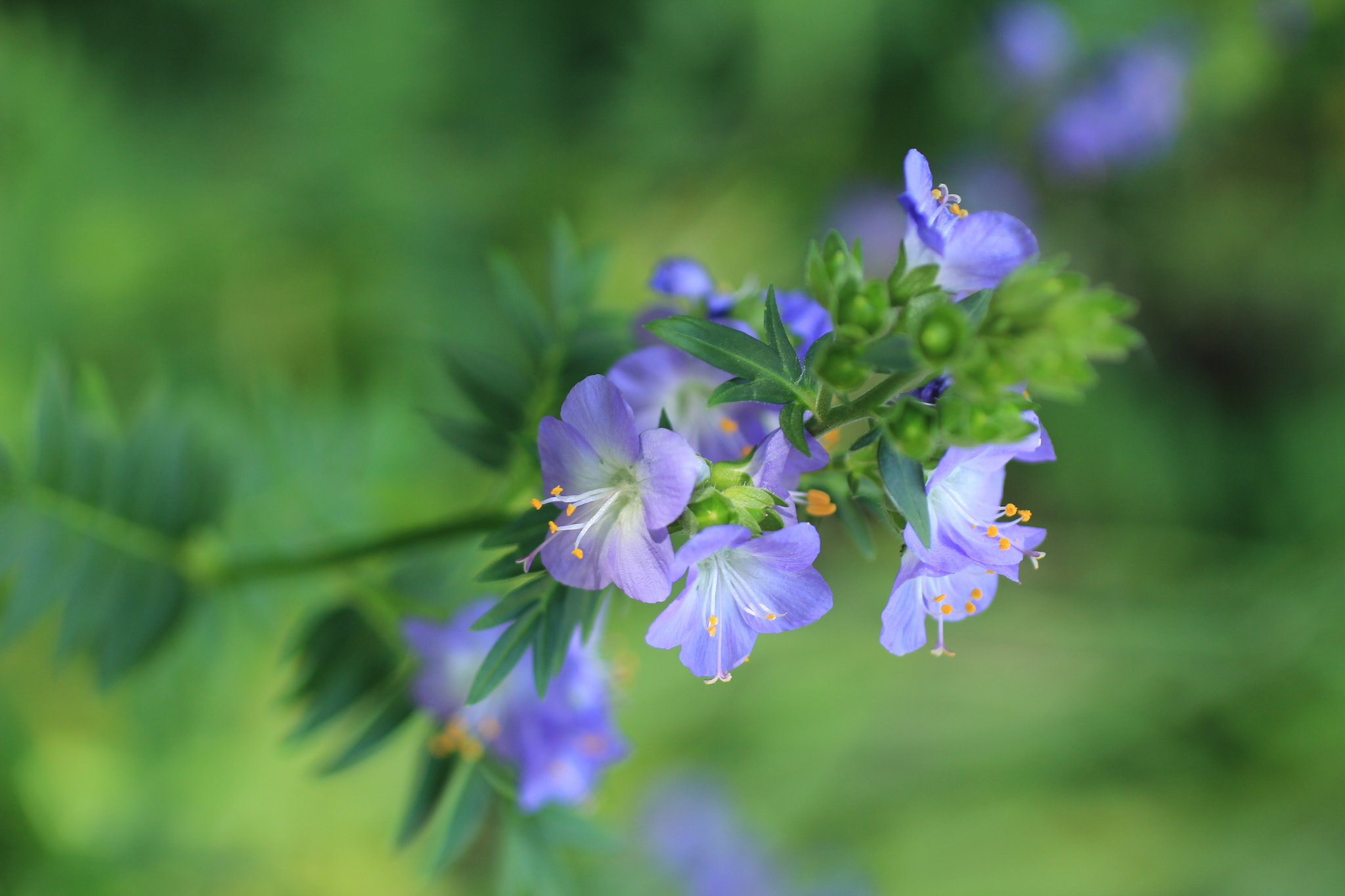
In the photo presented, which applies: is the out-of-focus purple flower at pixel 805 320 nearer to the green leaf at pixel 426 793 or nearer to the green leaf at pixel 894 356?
the green leaf at pixel 894 356

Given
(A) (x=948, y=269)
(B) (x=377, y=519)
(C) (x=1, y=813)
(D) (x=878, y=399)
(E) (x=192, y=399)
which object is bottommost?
(C) (x=1, y=813)

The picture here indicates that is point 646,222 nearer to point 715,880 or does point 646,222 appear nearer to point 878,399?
point 715,880

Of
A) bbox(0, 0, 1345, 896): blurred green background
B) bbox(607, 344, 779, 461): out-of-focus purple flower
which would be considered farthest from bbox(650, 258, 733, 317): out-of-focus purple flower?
bbox(0, 0, 1345, 896): blurred green background

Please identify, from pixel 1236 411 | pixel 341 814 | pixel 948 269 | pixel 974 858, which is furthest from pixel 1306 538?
pixel 341 814

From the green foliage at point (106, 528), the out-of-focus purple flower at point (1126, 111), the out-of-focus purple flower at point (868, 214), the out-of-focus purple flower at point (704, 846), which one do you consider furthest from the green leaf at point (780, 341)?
the out-of-focus purple flower at point (704, 846)

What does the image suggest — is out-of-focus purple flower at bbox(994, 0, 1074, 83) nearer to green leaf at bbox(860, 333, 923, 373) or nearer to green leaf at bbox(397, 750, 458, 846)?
green leaf at bbox(860, 333, 923, 373)

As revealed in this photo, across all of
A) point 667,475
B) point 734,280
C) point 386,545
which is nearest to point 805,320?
point 667,475
